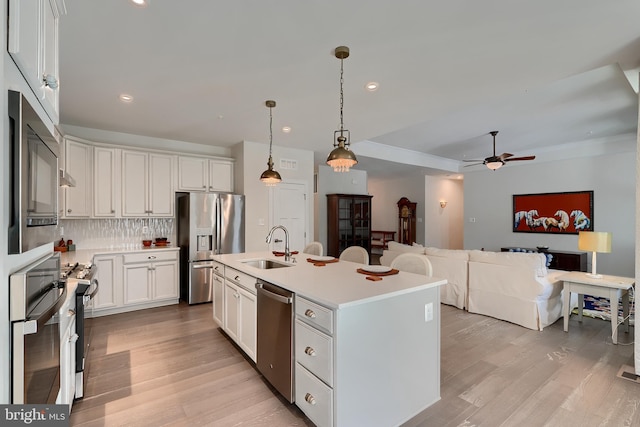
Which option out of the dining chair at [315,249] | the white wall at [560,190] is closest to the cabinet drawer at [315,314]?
the dining chair at [315,249]

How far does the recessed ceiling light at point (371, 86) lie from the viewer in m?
2.98

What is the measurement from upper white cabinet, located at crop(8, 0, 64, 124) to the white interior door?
4.10m

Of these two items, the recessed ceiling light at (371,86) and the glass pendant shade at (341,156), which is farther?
the recessed ceiling light at (371,86)

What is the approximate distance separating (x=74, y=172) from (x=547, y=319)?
643 cm

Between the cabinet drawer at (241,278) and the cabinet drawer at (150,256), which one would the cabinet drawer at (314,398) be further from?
the cabinet drawer at (150,256)

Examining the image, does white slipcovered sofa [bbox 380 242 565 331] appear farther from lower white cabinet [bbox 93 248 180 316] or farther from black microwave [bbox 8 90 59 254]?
black microwave [bbox 8 90 59 254]

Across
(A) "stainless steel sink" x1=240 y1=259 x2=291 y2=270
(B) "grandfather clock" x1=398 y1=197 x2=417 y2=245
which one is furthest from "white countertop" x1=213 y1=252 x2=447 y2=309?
(B) "grandfather clock" x1=398 y1=197 x2=417 y2=245

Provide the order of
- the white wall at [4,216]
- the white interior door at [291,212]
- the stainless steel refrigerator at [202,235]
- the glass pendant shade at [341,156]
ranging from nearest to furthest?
the white wall at [4,216] < the glass pendant shade at [341,156] < the stainless steel refrigerator at [202,235] < the white interior door at [291,212]

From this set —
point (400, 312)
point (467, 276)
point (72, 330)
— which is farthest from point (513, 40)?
point (72, 330)

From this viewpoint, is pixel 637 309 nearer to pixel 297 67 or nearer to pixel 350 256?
pixel 350 256

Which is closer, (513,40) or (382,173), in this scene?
(513,40)

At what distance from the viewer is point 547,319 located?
3637 mm

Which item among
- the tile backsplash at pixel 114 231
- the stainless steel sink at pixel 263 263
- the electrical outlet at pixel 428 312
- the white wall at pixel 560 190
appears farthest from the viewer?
the white wall at pixel 560 190

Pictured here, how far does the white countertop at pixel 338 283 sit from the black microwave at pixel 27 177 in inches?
51.5
